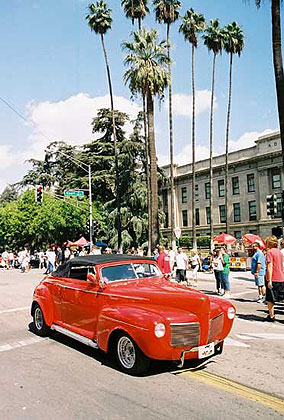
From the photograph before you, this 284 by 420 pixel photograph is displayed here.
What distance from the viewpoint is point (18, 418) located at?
14.0 ft

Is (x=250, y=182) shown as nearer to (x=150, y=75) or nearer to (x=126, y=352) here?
(x=150, y=75)

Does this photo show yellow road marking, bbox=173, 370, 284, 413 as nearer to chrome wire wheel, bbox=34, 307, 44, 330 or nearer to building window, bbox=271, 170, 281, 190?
chrome wire wheel, bbox=34, 307, 44, 330

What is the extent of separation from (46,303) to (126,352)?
270 centimetres

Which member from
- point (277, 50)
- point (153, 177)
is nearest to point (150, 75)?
point (153, 177)

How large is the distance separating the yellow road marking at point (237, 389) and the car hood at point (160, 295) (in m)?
0.83

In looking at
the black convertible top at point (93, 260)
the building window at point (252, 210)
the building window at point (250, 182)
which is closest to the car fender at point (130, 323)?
the black convertible top at point (93, 260)

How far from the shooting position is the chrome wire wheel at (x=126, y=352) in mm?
5504

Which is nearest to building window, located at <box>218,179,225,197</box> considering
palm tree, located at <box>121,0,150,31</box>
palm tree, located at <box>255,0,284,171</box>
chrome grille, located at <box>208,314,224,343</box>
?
palm tree, located at <box>121,0,150,31</box>

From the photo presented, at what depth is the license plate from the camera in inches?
212

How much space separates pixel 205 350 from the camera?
5473mm

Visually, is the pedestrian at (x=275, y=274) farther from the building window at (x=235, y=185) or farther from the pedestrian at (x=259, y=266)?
the building window at (x=235, y=185)

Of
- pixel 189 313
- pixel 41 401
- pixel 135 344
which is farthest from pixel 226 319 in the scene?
pixel 41 401

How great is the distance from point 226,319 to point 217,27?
3847 centimetres

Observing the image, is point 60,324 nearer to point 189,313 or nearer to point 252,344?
point 189,313
